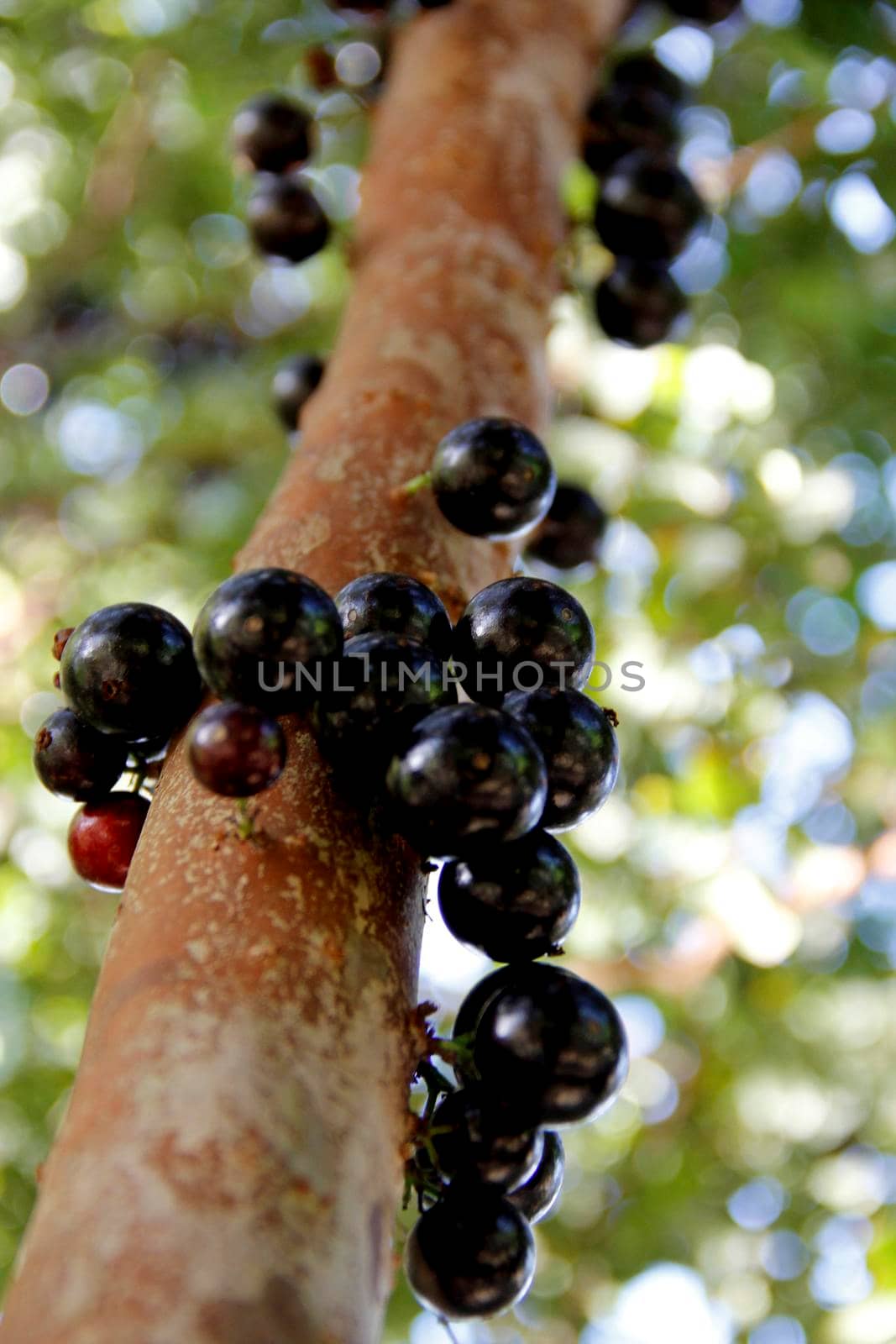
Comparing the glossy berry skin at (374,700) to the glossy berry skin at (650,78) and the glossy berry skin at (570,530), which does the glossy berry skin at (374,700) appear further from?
the glossy berry skin at (650,78)

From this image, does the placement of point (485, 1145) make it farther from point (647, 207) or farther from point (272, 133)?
point (272, 133)

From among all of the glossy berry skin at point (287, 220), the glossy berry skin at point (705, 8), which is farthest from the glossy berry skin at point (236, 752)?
the glossy berry skin at point (705, 8)

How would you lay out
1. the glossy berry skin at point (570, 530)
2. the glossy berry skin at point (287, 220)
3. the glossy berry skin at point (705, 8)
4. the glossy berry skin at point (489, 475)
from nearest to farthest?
1. the glossy berry skin at point (489, 475)
2. the glossy berry skin at point (570, 530)
3. the glossy berry skin at point (287, 220)
4. the glossy berry skin at point (705, 8)

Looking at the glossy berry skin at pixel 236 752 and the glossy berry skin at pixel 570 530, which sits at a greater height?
the glossy berry skin at pixel 570 530

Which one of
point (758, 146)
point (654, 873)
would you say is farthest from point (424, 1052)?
point (758, 146)

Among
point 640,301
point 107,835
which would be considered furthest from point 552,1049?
point 640,301

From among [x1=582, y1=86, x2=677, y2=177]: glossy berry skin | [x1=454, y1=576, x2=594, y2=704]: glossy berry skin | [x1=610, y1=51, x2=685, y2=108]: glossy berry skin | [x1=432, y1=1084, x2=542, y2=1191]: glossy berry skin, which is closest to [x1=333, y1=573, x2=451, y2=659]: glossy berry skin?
[x1=454, y1=576, x2=594, y2=704]: glossy berry skin
